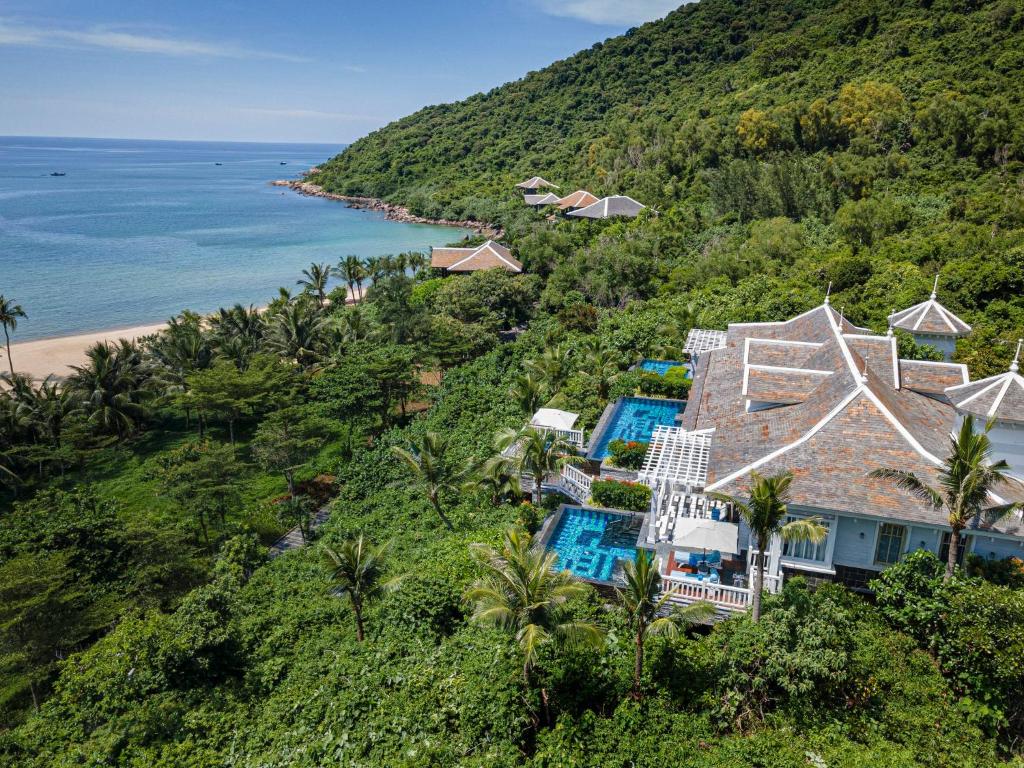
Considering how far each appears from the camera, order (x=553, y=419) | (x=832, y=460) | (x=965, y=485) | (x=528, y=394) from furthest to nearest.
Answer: (x=528, y=394) → (x=553, y=419) → (x=832, y=460) → (x=965, y=485)

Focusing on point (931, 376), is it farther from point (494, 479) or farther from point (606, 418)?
point (494, 479)

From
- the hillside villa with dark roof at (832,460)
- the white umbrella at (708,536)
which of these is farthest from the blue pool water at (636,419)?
the white umbrella at (708,536)

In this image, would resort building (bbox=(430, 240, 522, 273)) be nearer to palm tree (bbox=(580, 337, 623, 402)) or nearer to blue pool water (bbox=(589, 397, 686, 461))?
palm tree (bbox=(580, 337, 623, 402))

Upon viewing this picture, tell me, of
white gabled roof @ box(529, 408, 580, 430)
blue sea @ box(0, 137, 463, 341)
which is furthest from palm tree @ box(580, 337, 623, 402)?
blue sea @ box(0, 137, 463, 341)

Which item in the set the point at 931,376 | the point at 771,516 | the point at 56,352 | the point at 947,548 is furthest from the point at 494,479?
the point at 56,352

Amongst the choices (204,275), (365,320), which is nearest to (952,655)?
(365,320)

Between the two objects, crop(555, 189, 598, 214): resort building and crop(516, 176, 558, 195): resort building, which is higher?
crop(516, 176, 558, 195): resort building

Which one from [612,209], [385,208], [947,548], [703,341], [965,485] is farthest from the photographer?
[385,208]
